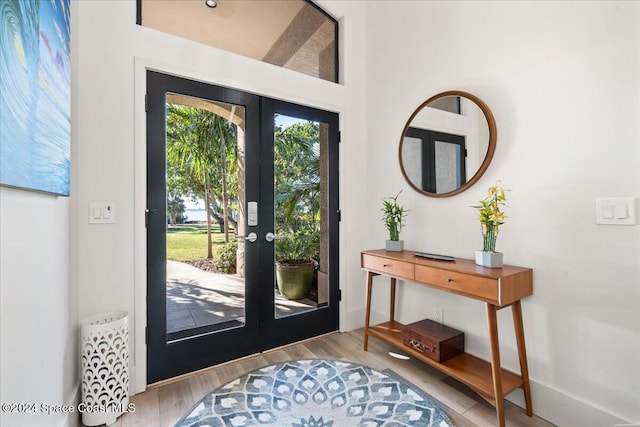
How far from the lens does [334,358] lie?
7.75 feet

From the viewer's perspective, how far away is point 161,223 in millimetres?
2059

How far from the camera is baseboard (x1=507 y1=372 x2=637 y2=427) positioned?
1.49m

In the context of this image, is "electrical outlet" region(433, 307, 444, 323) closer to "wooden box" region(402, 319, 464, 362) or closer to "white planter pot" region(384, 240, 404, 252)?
"wooden box" region(402, 319, 464, 362)

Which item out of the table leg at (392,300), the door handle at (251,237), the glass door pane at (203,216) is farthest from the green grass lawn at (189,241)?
the table leg at (392,300)

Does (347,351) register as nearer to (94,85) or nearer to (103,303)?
(103,303)

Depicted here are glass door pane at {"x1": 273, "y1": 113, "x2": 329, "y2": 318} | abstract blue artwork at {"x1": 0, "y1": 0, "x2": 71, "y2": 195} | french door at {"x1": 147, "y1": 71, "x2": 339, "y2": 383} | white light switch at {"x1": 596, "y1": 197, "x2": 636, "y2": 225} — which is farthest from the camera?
glass door pane at {"x1": 273, "y1": 113, "x2": 329, "y2": 318}

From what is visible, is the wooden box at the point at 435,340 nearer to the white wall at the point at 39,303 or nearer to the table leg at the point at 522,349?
the table leg at the point at 522,349

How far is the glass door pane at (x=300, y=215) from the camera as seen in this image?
2586mm

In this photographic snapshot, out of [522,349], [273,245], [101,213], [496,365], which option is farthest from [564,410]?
[101,213]

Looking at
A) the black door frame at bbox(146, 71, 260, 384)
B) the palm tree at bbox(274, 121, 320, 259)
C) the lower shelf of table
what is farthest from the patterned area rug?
the palm tree at bbox(274, 121, 320, 259)

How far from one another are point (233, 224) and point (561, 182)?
2.18 metres

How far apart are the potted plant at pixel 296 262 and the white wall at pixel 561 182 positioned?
114 cm

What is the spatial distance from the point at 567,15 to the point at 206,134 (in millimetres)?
2367

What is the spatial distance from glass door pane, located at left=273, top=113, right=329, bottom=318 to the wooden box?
0.94 m
